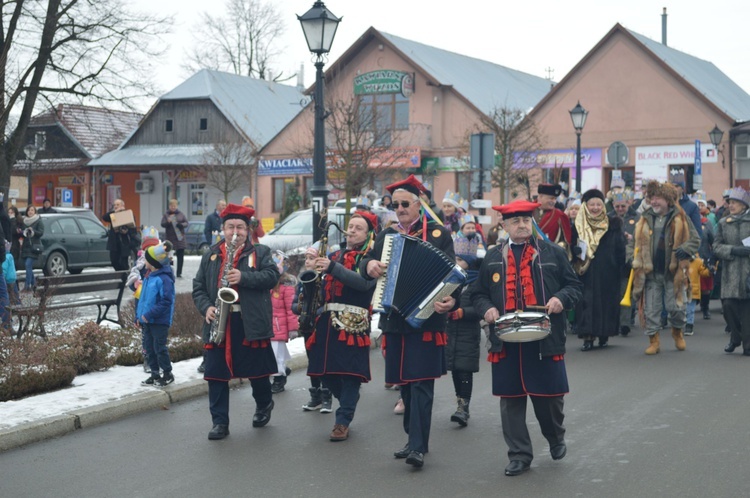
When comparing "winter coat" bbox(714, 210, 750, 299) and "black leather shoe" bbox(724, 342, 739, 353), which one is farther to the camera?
"black leather shoe" bbox(724, 342, 739, 353)

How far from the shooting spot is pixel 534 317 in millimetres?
6527

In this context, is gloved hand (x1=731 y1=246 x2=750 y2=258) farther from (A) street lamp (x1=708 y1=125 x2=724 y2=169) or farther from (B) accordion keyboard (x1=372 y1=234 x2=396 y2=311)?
(A) street lamp (x1=708 y1=125 x2=724 y2=169)

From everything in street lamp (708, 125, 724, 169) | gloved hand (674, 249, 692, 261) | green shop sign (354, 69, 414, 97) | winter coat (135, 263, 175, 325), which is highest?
green shop sign (354, 69, 414, 97)

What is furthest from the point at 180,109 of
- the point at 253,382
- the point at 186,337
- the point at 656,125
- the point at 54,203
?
the point at 253,382

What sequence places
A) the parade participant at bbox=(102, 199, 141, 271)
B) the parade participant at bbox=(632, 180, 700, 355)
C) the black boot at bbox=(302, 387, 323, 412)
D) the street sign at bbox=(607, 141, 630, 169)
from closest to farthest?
the black boot at bbox=(302, 387, 323, 412), the parade participant at bbox=(632, 180, 700, 355), the parade participant at bbox=(102, 199, 141, 271), the street sign at bbox=(607, 141, 630, 169)

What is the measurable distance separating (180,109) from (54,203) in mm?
9509

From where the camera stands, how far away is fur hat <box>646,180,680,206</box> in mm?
12180

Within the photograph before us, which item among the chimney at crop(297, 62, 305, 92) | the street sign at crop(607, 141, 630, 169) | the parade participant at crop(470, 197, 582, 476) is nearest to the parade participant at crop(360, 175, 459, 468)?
the parade participant at crop(470, 197, 582, 476)

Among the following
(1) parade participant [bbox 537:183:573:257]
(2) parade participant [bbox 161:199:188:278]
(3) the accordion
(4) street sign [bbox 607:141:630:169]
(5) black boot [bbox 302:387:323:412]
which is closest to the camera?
(3) the accordion

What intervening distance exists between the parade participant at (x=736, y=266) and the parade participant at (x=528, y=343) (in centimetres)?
597

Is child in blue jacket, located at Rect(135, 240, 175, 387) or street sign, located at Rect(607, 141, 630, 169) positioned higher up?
street sign, located at Rect(607, 141, 630, 169)

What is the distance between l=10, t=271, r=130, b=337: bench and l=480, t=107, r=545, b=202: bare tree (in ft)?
78.6

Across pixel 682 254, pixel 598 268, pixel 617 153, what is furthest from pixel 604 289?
pixel 617 153

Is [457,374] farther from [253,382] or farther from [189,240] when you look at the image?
[189,240]
